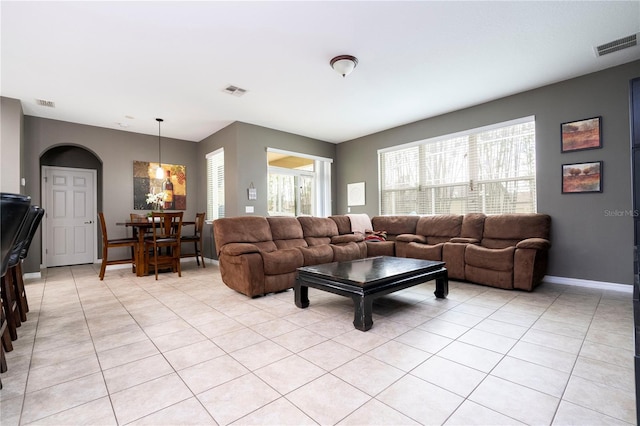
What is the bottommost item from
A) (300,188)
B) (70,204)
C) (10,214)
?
(10,214)

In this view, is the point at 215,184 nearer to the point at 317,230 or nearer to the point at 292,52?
the point at 317,230

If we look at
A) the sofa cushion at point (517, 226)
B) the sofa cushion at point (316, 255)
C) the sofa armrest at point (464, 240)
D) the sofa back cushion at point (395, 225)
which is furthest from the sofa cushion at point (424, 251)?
the sofa cushion at point (316, 255)

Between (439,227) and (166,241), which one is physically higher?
(439,227)

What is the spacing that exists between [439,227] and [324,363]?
144 inches

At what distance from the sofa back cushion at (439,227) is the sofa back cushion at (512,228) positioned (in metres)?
0.43

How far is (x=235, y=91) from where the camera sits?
423 cm

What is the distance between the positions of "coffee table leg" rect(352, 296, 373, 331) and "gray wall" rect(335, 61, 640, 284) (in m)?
3.28

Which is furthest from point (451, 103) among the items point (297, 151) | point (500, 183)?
point (297, 151)

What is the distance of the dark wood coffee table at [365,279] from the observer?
248cm

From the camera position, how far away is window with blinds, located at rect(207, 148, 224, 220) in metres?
6.21

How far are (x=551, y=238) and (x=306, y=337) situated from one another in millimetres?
3815

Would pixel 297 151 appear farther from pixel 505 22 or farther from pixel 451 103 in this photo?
pixel 505 22

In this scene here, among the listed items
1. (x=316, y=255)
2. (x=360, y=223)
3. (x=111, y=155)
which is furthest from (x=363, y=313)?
(x=111, y=155)

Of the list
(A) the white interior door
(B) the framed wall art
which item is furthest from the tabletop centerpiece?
(A) the white interior door
